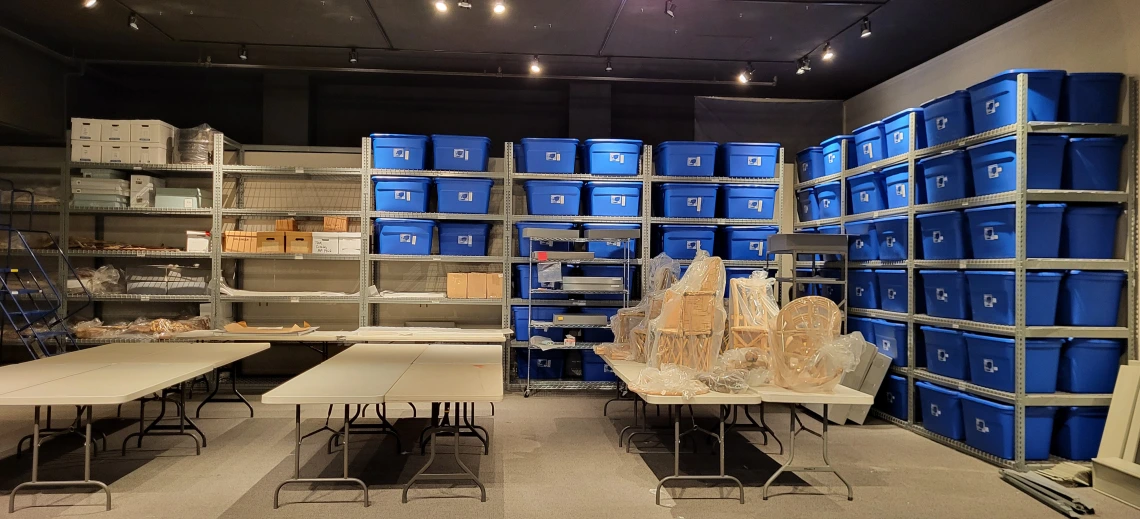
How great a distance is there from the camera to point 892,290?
551 centimetres

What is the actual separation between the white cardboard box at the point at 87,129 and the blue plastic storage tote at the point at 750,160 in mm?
6354

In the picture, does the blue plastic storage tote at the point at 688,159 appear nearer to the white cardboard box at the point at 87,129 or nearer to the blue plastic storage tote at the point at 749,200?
the blue plastic storage tote at the point at 749,200

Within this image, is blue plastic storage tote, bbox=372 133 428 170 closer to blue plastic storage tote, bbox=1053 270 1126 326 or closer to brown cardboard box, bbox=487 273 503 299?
brown cardboard box, bbox=487 273 503 299

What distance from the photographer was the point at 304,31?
5848 millimetres

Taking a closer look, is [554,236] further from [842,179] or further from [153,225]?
[153,225]

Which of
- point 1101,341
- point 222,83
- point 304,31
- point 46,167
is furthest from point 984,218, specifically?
point 46,167

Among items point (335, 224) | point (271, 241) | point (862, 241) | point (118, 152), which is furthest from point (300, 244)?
point (862, 241)

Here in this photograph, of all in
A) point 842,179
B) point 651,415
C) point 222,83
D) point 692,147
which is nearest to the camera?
point 651,415

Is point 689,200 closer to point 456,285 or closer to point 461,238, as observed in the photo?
point 461,238

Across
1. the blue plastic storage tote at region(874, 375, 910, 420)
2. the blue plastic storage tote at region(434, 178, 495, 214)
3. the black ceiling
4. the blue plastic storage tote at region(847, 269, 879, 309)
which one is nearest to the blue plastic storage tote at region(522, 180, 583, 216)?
the blue plastic storage tote at region(434, 178, 495, 214)

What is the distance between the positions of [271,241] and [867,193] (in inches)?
230

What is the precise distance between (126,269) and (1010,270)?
26.3 feet

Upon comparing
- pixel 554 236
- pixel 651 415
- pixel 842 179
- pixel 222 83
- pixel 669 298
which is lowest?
pixel 651 415

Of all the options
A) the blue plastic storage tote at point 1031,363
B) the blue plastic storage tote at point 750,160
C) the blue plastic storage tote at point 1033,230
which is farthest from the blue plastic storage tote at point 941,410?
the blue plastic storage tote at point 750,160
